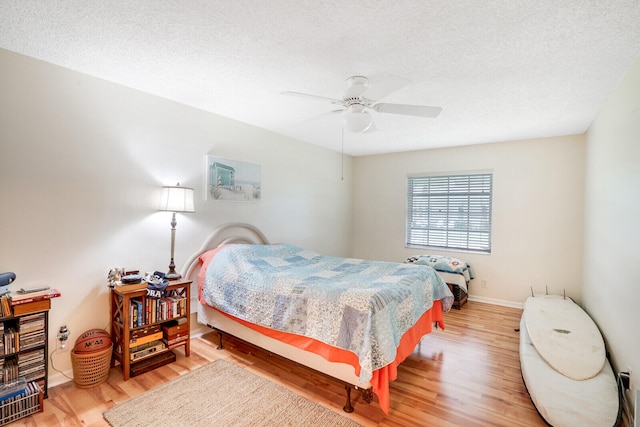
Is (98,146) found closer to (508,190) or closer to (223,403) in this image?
(223,403)

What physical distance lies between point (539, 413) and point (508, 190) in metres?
3.25

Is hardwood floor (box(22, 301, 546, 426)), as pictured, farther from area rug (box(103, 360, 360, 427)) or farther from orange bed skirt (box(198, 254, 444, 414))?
orange bed skirt (box(198, 254, 444, 414))

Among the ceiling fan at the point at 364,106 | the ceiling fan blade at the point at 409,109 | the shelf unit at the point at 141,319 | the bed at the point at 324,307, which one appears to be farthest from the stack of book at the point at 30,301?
the ceiling fan blade at the point at 409,109

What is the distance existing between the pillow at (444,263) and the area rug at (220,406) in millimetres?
2910

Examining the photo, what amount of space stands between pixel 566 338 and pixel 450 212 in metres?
2.60

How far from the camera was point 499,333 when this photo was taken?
345 centimetres

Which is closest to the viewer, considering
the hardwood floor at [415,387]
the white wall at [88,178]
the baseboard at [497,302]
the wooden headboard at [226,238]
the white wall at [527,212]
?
the hardwood floor at [415,387]

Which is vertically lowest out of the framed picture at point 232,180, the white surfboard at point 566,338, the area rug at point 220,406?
the area rug at point 220,406

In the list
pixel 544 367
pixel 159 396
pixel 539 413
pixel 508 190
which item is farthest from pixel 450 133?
pixel 159 396

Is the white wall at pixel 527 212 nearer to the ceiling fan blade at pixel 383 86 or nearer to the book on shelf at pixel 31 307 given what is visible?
the ceiling fan blade at pixel 383 86

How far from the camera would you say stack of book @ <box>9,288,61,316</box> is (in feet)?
6.61

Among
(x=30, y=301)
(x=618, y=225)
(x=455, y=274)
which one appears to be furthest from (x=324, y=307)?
(x=455, y=274)

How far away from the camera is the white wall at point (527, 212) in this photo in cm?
405

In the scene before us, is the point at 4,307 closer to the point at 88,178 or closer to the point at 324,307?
the point at 88,178
